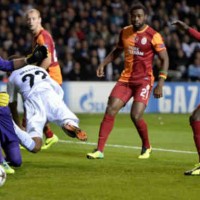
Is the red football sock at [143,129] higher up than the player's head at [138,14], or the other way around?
the player's head at [138,14]

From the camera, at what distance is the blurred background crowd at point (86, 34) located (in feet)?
72.0

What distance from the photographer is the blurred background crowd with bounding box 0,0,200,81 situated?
2195 centimetres

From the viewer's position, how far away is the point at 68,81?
21.2 meters

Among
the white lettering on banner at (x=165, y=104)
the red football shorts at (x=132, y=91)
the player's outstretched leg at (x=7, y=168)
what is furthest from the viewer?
the white lettering on banner at (x=165, y=104)

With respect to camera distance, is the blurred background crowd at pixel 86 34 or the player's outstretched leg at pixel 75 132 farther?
the blurred background crowd at pixel 86 34

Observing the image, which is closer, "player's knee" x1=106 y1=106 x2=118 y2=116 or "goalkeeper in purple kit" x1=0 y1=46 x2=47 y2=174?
"goalkeeper in purple kit" x1=0 y1=46 x2=47 y2=174

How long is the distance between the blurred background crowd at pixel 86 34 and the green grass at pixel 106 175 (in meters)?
8.12

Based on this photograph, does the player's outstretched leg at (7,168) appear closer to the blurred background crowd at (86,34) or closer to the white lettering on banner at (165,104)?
the blurred background crowd at (86,34)

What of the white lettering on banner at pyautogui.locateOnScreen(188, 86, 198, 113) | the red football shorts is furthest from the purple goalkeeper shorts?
the white lettering on banner at pyautogui.locateOnScreen(188, 86, 198, 113)

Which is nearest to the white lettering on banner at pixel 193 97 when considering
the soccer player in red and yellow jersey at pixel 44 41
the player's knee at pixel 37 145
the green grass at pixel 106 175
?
the green grass at pixel 106 175

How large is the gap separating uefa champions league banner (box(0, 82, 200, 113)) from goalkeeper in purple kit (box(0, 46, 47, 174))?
11181 mm

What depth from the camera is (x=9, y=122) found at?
9102 mm

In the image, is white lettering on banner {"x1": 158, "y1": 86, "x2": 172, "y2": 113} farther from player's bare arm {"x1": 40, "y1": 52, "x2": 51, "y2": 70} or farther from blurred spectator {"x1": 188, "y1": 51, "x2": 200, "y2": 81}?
player's bare arm {"x1": 40, "y1": 52, "x2": 51, "y2": 70}

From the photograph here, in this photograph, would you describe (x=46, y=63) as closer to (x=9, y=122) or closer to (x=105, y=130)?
(x=105, y=130)
